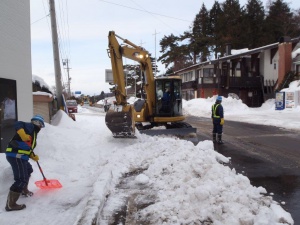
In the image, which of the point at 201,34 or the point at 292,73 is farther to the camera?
the point at 201,34

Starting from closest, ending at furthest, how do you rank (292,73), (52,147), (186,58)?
1. (52,147)
2. (292,73)
3. (186,58)

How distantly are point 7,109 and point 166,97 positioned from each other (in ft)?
23.8

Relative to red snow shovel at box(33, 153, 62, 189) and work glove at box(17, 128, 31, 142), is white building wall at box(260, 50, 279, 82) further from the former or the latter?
work glove at box(17, 128, 31, 142)

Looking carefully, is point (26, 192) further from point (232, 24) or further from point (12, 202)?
point (232, 24)

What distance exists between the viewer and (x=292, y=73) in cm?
3170

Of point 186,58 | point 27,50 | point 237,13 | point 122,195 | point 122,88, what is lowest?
point 122,195

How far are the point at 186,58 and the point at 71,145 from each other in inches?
1928

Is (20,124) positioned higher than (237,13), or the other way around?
(237,13)

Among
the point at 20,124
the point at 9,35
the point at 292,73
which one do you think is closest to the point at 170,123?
the point at 9,35

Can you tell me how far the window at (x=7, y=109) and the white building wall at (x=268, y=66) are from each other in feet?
109

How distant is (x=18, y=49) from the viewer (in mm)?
9688

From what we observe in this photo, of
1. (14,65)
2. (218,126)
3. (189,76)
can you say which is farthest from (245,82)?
(14,65)

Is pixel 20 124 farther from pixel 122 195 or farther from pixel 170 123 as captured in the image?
pixel 170 123

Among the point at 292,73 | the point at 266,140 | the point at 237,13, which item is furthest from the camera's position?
the point at 237,13
